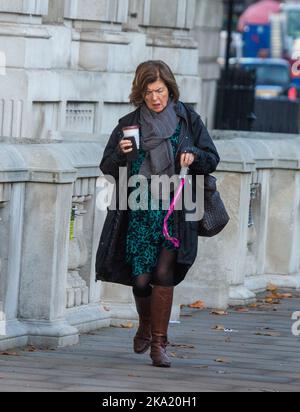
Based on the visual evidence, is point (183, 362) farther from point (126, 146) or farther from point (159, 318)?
point (126, 146)

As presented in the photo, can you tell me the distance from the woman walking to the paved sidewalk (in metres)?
0.36

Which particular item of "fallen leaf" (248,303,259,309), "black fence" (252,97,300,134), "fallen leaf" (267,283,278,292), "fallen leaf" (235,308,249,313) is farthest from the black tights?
"black fence" (252,97,300,134)

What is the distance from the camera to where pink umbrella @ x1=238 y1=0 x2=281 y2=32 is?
71.8 m

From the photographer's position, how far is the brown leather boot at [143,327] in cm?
1045

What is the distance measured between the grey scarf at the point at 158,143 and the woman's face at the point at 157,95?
4cm

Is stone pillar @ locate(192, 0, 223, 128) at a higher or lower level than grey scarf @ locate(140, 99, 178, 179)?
higher

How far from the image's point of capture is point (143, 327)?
10.5 m

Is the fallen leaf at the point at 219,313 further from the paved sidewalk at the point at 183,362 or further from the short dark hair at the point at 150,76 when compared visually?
the short dark hair at the point at 150,76

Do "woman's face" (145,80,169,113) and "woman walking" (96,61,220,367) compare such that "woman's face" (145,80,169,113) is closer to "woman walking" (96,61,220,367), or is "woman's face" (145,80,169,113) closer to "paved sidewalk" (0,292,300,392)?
"woman walking" (96,61,220,367)

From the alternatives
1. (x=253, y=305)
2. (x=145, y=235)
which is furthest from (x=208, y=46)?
(x=145, y=235)

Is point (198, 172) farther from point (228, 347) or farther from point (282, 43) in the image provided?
point (282, 43)

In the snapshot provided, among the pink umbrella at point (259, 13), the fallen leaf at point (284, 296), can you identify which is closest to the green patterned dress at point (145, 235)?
the fallen leaf at point (284, 296)

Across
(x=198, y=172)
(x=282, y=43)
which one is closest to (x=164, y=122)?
(x=198, y=172)

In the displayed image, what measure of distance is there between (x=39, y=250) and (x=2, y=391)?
6.09ft
